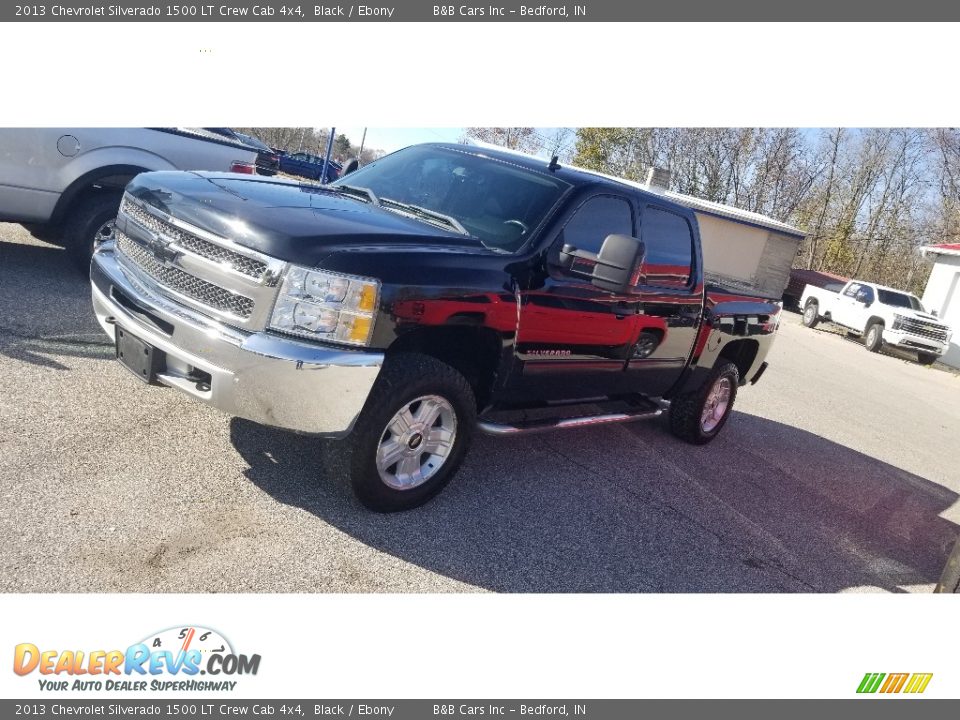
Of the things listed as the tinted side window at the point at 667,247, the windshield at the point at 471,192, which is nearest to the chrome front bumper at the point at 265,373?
the windshield at the point at 471,192

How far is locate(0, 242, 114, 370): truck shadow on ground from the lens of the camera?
15.9 ft

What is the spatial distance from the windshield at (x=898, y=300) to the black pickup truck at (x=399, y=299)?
19.1 metres

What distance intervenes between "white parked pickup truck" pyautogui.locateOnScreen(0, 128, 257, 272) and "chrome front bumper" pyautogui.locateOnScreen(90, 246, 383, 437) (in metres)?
3.55

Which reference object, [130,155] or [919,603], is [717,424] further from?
[130,155]

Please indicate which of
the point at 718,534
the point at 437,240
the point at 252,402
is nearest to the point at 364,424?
the point at 252,402

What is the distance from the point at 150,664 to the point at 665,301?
12.6 feet

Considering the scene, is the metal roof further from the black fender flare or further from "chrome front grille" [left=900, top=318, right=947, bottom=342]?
the black fender flare

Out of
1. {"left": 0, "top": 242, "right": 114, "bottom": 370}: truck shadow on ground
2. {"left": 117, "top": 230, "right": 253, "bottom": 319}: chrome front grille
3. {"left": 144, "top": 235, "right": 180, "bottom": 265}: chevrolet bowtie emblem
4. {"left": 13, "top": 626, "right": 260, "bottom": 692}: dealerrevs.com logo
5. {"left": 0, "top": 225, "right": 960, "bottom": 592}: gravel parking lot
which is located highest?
{"left": 144, "top": 235, "right": 180, "bottom": 265}: chevrolet bowtie emblem

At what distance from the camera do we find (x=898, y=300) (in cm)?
2120

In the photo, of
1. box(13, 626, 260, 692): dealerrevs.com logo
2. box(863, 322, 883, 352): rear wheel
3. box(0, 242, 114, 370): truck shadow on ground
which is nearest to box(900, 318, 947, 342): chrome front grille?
box(863, 322, 883, 352): rear wheel

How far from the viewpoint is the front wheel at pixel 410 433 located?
3348mm

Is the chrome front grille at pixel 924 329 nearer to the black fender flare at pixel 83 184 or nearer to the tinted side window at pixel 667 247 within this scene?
the tinted side window at pixel 667 247

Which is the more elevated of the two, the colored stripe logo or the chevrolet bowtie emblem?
the chevrolet bowtie emblem

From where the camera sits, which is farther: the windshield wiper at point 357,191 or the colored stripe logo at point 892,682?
the windshield wiper at point 357,191
